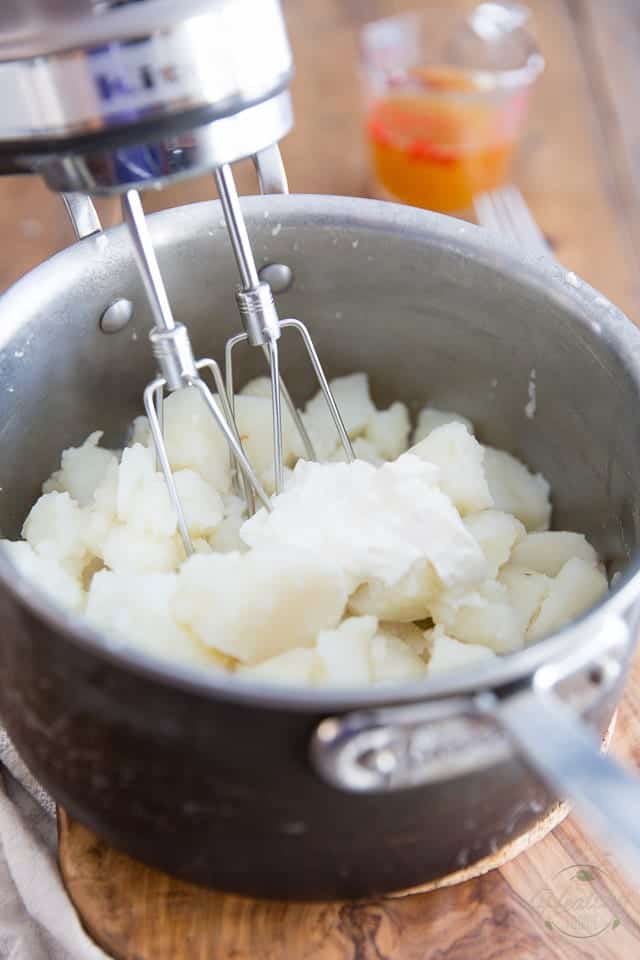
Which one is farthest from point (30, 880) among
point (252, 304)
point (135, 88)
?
point (135, 88)

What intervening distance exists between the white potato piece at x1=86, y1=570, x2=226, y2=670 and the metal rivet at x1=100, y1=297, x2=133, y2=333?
241mm

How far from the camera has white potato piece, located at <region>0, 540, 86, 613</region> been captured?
0.69 m

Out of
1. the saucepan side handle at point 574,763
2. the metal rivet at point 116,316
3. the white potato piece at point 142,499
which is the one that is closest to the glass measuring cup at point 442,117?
the metal rivet at point 116,316

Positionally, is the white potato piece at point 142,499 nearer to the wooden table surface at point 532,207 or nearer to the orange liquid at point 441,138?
the wooden table surface at point 532,207

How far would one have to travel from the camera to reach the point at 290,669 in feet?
2.07

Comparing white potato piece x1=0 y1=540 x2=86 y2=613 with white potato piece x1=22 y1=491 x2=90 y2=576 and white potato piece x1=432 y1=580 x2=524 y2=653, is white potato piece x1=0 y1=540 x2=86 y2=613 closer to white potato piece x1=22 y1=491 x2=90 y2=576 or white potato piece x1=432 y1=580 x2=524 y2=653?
white potato piece x1=22 y1=491 x2=90 y2=576

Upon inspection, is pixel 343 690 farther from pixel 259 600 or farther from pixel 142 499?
pixel 142 499

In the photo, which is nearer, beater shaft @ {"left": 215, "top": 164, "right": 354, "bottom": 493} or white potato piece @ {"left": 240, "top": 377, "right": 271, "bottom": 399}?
beater shaft @ {"left": 215, "top": 164, "right": 354, "bottom": 493}

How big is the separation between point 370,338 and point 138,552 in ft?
1.02

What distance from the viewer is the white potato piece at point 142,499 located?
2.46 ft

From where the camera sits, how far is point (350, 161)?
1.41 metres

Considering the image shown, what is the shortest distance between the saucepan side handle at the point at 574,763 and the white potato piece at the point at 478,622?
7.8 inches

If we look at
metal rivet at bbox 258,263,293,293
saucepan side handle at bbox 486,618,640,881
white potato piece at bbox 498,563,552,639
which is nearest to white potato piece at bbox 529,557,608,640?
white potato piece at bbox 498,563,552,639

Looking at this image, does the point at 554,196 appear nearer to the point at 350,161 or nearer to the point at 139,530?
the point at 350,161
